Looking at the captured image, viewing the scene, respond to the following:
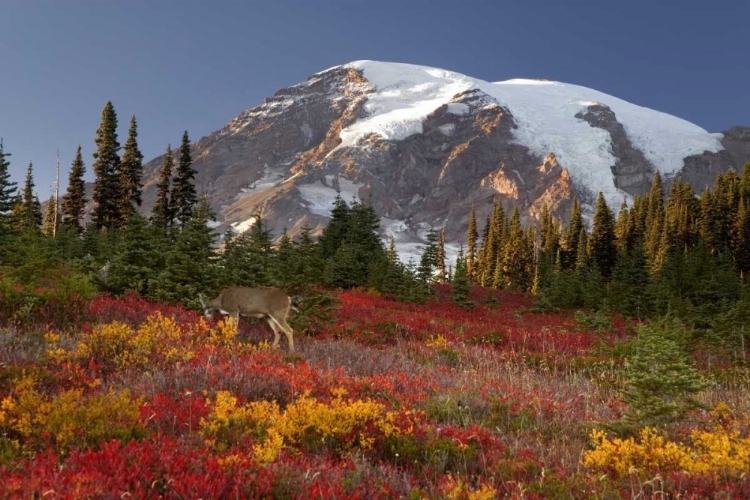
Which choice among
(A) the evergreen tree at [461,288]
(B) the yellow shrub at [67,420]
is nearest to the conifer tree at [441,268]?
(A) the evergreen tree at [461,288]

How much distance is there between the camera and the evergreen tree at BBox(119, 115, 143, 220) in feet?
151

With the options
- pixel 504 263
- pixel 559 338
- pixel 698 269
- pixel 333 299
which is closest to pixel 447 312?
pixel 559 338

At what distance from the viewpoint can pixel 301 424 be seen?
199 inches

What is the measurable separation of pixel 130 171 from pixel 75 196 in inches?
332

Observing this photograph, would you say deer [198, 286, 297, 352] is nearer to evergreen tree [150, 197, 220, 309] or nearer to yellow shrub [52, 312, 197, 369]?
evergreen tree [150, 197, 220, 309]

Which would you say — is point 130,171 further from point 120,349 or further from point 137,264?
point 120,349

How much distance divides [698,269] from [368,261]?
29007 millimetres

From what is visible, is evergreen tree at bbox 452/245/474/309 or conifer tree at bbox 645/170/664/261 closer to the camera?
evergreen tree at bbox 452/245/474/309

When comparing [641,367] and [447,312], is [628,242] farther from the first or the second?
[641,367]

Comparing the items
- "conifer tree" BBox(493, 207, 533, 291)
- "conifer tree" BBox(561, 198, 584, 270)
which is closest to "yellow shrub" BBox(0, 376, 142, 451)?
"conifer tree" BBox(561, 198, 584, 270)

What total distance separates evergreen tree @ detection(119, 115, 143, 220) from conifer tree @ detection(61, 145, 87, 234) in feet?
17.3

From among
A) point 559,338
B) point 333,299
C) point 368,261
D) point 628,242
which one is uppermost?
point 628,242

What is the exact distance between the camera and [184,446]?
414cm

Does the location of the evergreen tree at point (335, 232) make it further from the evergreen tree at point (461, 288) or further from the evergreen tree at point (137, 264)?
the evergreen tree at point (137, 264)
